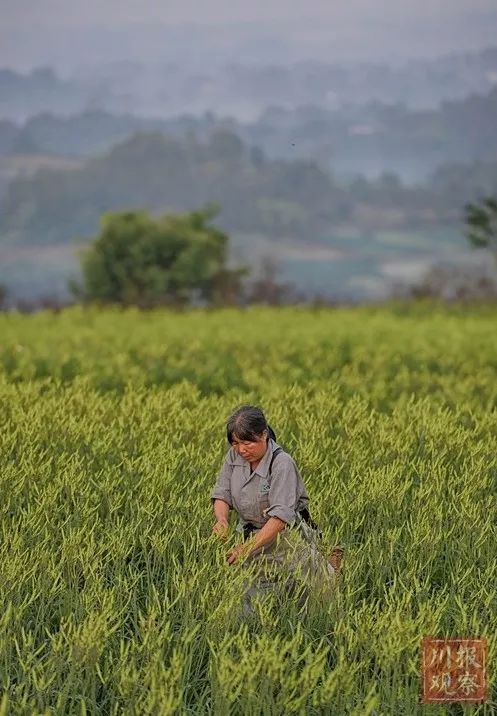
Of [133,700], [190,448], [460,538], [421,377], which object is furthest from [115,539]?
[421,377]

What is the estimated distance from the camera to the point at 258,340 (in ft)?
48.5

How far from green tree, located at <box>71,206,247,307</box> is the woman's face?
86.3ft

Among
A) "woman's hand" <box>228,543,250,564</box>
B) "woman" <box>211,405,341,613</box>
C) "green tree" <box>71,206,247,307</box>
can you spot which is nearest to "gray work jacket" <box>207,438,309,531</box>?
"woman" <box>211,405,341,613</box>

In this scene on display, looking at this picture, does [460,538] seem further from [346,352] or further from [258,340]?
[258,340]

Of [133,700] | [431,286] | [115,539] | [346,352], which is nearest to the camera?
[133,700]

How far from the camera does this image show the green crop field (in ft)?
12.5

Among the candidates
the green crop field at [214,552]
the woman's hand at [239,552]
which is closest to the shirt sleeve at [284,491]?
the woman's hand at [239,552]

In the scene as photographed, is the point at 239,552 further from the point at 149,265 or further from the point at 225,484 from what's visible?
the point at 149,265

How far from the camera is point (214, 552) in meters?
4.78

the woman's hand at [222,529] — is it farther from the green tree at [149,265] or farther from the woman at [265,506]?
the green tree at [149,265]

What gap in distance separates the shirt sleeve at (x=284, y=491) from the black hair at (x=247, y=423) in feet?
0.58

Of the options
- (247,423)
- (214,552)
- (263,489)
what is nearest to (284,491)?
(263,489)

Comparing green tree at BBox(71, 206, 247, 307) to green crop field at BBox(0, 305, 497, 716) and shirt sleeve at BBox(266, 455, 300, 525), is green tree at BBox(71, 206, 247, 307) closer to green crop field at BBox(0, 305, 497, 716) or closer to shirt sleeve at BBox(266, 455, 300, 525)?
green crop field at BBox(0, 305, 497, 716)

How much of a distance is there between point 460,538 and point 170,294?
2611 cm
